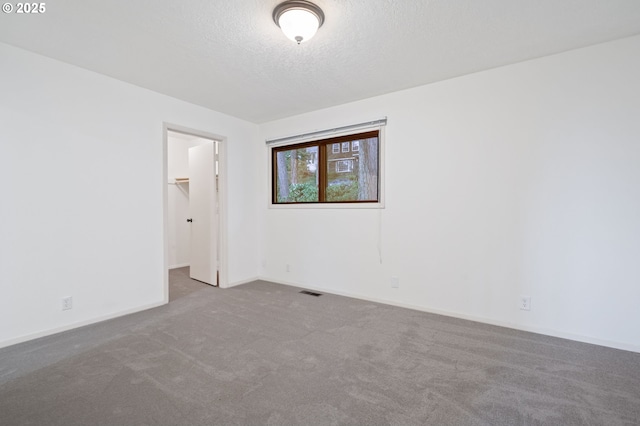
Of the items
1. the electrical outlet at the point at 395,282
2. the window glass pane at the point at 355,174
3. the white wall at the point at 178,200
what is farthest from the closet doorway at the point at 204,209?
the electrical outlet at the point at 395,282

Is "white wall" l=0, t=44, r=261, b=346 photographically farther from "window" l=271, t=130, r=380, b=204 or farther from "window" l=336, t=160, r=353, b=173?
"window" l=336, t=160, r=353, b=173

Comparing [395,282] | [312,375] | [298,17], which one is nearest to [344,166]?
[395,282]

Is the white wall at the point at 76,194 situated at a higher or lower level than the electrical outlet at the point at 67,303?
higher

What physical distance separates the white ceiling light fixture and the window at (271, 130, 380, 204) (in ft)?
5.85

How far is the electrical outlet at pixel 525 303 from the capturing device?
8.84 ft

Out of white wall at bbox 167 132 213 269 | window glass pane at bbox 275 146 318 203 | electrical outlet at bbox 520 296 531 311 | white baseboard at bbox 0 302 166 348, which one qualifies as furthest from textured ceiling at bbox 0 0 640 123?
white wall at bbox 167 132 213 269

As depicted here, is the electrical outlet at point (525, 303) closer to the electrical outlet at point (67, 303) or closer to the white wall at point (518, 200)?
the white wall at point (518, 200)

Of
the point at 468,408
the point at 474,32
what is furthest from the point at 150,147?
the point at 468,408

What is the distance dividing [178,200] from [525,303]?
5.72m

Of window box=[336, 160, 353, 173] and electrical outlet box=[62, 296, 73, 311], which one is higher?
window box=[336, 160, 353, 173]

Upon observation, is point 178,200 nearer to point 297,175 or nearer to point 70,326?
point 297,175

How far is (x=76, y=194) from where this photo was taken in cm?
278

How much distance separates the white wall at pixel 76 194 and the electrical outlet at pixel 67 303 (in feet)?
0.11

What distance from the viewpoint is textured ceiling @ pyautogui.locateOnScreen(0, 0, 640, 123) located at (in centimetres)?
197
